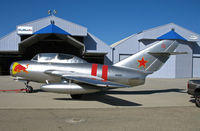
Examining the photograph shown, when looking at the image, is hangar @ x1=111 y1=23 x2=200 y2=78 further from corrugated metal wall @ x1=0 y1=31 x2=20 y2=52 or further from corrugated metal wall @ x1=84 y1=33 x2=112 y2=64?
corrugated metal wall @ x1=0 y1=31 x2=20 y2=52

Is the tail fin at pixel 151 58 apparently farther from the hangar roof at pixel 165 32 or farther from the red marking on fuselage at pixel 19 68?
the hangar roof at pixel 165 32

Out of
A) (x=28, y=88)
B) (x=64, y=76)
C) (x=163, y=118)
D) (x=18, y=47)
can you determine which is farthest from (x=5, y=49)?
(x=163, y=118)

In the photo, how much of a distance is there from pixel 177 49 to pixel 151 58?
1865 cm

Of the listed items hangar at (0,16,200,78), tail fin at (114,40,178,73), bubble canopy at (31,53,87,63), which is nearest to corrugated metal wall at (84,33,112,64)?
hangar at (0,16,200,78)

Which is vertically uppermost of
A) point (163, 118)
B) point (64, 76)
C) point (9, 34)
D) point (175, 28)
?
point (175, 28)

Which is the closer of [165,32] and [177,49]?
[177,49]

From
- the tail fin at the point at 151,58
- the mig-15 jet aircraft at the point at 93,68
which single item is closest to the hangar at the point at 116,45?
the mig-15 jet aircraft at the point at 93,68

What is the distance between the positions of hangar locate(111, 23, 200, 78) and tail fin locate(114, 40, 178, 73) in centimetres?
1649

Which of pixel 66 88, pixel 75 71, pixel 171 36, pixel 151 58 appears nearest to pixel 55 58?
pixel 75 71

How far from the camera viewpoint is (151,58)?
34.3ft

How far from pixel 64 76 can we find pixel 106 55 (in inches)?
729

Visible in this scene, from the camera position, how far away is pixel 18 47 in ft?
81.7

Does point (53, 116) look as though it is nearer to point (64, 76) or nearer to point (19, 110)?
point (19, 110)

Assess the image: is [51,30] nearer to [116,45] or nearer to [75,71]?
[116,45]
